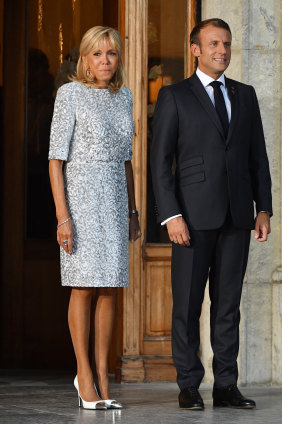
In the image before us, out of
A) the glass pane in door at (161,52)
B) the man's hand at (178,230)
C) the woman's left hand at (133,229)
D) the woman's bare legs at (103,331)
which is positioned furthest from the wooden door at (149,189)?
the man's hand at (178,230)

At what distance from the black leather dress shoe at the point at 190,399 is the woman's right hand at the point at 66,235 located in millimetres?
988

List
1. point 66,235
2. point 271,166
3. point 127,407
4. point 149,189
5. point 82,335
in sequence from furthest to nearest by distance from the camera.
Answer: point 149,189 < point 271,166 < point 127,407 < point 82,335 < point 66,235

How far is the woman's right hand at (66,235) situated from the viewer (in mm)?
5820

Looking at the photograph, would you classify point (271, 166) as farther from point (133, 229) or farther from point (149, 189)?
point (133, 229)

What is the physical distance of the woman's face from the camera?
5.93m

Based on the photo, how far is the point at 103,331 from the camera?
19.7 ft

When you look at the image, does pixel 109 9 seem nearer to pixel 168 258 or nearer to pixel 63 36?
pixel 63 36

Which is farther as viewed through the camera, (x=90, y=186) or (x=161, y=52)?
(x=161, y=52)

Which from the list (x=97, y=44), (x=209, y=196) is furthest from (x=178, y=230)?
(x=97, y=44)

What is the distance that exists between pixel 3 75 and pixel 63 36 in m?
0.60

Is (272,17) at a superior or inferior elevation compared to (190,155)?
superior

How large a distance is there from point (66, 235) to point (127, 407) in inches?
39.9

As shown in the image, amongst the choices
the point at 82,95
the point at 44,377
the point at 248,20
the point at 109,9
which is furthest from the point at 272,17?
the point at 44,377

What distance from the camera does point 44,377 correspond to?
8.09 metres
